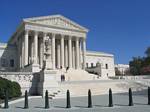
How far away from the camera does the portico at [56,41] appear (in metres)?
68.9

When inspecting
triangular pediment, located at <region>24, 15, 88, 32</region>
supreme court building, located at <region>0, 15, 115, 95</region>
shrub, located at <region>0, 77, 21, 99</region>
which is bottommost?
shrub, located at <region>0, 77, 21, 99</region>

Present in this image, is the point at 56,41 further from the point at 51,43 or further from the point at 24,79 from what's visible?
the point at 24,79

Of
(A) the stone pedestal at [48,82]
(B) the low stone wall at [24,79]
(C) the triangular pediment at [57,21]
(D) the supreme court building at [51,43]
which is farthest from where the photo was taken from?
(C) the triangular pediment at [57,21]

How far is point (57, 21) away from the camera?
244 ft

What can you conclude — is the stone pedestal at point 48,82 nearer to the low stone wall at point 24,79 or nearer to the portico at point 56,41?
the low stone wall at point 24,79

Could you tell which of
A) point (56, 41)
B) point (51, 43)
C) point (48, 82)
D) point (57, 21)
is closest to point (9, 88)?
point (48, 82)

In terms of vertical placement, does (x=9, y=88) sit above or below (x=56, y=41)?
below

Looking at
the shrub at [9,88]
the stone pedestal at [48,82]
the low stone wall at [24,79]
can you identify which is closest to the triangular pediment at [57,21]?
the low stone wall at [24,79]

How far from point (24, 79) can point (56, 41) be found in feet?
155

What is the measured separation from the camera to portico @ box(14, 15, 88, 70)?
6888 centimetres

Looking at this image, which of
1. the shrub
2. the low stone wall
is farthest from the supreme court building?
the shrub

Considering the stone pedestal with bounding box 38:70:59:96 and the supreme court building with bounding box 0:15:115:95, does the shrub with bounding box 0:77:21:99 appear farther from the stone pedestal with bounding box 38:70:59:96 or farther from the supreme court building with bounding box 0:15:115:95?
the supreme court building with bounding box 0:15:115:95

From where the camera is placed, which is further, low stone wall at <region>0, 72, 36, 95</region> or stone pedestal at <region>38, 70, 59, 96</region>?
low stone wall at <region>0, 72, 36, 95</region>

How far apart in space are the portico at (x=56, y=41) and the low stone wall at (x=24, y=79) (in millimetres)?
35048
